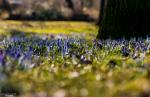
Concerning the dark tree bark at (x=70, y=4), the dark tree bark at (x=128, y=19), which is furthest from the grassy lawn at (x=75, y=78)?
the dark tree bark at (x=70, y=4)

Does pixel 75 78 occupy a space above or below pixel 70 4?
above

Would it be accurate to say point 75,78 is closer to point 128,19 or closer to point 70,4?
point 128,19

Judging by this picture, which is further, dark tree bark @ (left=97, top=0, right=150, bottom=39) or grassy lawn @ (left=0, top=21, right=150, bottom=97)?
dark tree bark @ (left=97, top=0, right=150, bottom=39)

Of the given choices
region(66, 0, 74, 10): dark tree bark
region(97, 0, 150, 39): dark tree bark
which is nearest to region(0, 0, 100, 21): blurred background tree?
region(66, 0, 74, 10): dark tree bark

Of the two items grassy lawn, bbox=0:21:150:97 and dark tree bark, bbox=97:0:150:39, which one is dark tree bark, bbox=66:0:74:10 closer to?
dark tree bark, bbox=97:0:150:39

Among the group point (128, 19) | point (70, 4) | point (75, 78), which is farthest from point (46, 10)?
point (75, 78)

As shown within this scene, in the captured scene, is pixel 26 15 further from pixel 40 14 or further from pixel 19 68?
pixel 19 68

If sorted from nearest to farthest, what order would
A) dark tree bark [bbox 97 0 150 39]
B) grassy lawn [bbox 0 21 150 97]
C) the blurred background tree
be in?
1. grassy lawn [bbox 0 21 150 97]
2. dark tree bark [bbox 97 0 150 39]
3. the blurred background tree

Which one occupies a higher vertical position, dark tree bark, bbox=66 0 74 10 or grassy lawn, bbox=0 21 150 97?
grassy lawn, bbox=0 21 150 97
